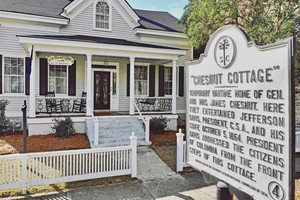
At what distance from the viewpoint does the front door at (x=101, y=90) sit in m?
14.1

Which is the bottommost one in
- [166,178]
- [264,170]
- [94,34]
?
[166,178]

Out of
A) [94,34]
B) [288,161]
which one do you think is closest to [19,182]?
[288,161]

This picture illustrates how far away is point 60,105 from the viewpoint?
11695 mm

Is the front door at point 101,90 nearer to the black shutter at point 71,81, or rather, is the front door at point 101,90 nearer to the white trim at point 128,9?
the black shutter at point 71,81

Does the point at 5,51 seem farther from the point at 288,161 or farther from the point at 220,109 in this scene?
the point at 288,161

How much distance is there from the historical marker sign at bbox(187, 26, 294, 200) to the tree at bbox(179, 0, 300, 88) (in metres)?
6.82

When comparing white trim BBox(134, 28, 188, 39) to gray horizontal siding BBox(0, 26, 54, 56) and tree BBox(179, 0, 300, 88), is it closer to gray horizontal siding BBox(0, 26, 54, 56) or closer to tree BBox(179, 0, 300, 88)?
tree BBox(179, 0, 300, 88)

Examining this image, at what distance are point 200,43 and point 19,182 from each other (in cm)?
915

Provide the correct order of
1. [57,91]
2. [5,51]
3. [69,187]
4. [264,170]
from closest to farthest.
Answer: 1. [264,170]
2. [69,187]
3. [5,51]
4. [57,91]

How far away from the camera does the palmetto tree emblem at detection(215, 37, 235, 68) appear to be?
2193mm

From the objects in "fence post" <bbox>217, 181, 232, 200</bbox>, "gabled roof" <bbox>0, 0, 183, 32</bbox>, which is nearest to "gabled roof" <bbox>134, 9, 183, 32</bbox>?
"gabled roof" <bbox>0, 0, 183, 32</bbox>

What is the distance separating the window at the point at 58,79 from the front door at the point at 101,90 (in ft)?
5.54

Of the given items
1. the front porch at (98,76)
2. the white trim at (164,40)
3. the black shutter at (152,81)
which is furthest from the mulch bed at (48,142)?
the white trim at (164,40)

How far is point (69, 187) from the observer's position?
584cm
